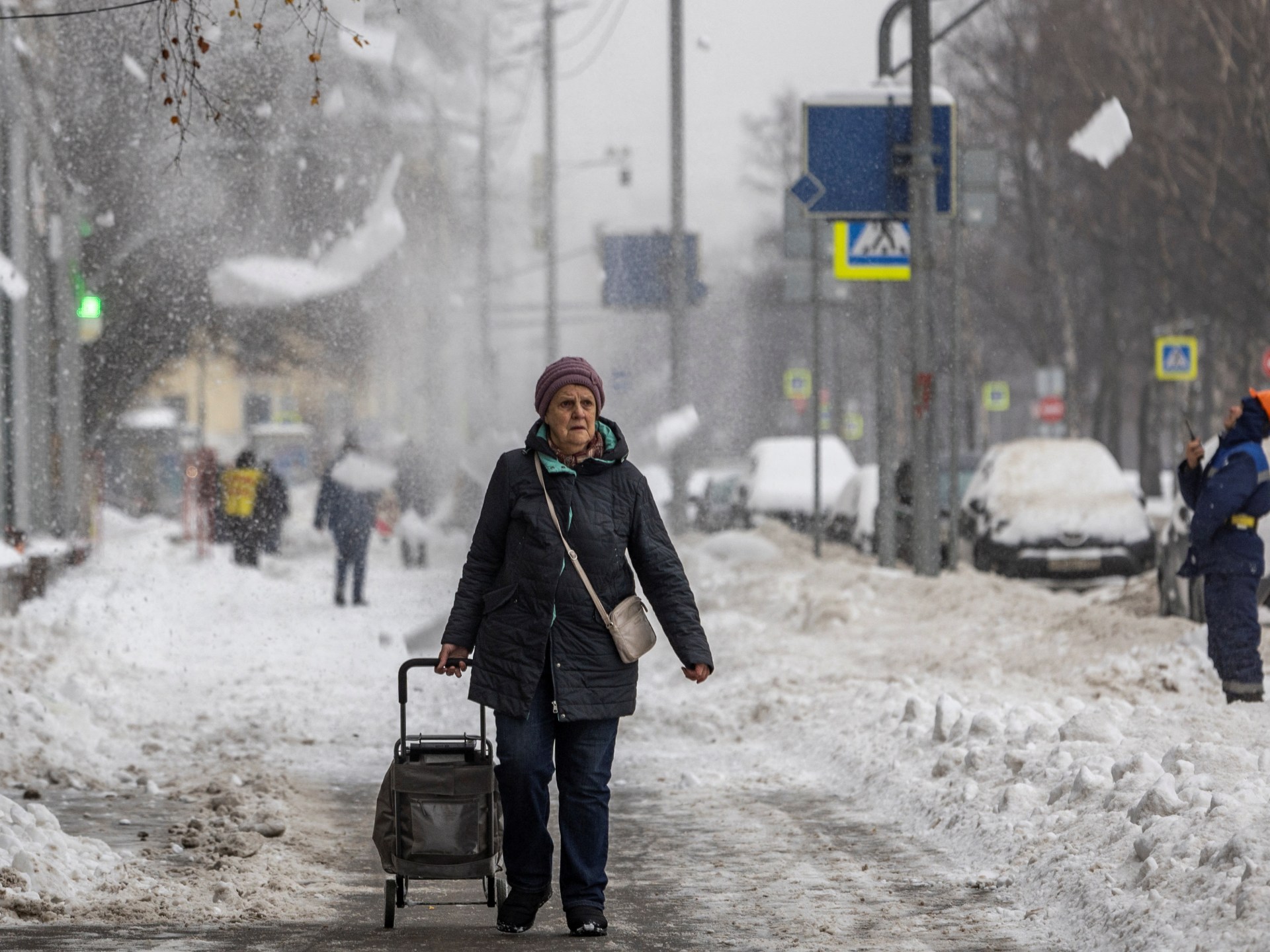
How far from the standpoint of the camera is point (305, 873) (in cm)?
682

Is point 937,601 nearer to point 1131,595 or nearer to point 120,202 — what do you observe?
Result: point 1131,595

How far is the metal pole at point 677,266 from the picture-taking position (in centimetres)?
2481

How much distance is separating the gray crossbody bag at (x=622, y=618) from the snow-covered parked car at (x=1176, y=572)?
25.2 ft

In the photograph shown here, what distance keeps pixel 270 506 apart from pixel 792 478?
13.5 m

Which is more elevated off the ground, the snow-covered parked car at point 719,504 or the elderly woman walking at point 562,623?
the elderly woman walking at point 562,623

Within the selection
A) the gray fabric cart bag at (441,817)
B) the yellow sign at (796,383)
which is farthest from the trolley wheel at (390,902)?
the yellow sign at (796,383)

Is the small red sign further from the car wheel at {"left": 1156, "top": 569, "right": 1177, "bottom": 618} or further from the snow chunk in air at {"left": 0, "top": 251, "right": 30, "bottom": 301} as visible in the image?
the snow chunk in air at {"left": 0, "top": 251, "right": 30, "bottom": 301}

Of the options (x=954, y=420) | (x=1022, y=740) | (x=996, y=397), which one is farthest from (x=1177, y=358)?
(x=1022, y=740)

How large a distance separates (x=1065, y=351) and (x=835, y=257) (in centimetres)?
2606

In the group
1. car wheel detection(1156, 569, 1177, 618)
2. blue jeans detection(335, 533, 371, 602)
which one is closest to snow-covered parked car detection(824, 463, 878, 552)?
blue jeans detection(335, 533, 371, 602)

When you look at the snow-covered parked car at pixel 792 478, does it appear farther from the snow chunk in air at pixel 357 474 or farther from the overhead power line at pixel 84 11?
the overhead power line at pixel 84 11

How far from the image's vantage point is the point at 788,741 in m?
10.4

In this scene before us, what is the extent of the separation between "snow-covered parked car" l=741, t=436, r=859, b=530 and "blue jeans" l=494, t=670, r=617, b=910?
28580mm

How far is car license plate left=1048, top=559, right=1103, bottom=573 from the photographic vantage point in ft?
65.5
